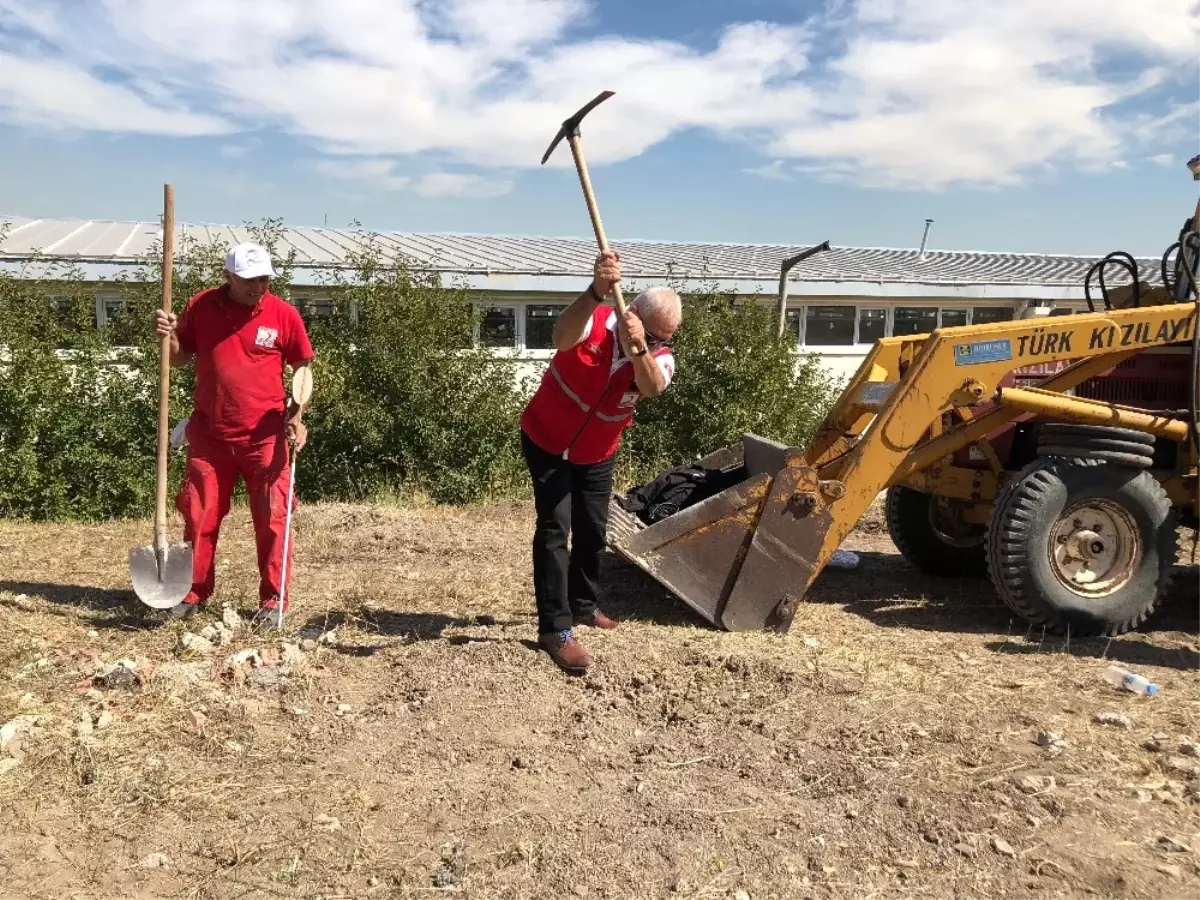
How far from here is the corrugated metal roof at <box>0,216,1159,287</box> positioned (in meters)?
13.4

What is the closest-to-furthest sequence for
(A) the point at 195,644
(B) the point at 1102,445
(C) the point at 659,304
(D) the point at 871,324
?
(C) the point at 659,304
(A) the point at 195,644
(B) the point at 1102,445
(D) the point at 871,324

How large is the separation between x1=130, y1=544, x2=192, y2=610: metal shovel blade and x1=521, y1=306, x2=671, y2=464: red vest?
186cm

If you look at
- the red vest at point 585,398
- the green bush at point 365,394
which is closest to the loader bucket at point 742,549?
the red vest at point 585,398

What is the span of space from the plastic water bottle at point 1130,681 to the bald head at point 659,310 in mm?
2595

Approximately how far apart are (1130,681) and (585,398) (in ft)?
9.14

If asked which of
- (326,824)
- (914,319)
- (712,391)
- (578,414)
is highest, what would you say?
(914,319)

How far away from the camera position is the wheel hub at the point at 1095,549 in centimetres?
535

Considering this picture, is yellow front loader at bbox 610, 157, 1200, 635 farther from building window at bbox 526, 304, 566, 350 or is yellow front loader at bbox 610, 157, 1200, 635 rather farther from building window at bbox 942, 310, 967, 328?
building window at bbox 942, 310, 967, 328

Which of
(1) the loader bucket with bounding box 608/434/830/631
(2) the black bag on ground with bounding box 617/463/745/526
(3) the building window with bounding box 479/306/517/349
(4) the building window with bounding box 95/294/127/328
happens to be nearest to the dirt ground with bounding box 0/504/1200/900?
(1) the loader bucket with bounding box 608/434/830/631

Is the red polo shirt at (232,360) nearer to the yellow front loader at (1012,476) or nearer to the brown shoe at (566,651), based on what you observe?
the brown shoe at (566,651)

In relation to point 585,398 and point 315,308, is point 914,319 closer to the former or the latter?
point 315,308

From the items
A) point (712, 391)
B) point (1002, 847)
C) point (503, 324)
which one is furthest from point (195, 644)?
point (503, 324)

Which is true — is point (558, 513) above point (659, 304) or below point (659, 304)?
below

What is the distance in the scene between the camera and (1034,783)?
3.48 meters
